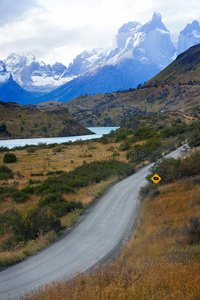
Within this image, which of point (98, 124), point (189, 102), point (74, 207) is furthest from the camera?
point (98, 124)

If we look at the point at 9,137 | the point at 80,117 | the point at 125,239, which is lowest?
the point at 125,239

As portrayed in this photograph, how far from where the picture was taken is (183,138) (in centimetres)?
5031

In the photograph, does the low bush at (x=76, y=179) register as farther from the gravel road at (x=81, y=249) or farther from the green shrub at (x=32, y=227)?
the green shrub at (x=32, y=227)

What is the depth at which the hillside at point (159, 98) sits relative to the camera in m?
131

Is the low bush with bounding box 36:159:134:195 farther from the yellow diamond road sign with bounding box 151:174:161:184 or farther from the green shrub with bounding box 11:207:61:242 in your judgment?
the green shrub with bounding box 11:207:61:242

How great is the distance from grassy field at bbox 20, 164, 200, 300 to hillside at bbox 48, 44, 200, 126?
10663cm

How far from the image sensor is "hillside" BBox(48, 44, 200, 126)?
431ft

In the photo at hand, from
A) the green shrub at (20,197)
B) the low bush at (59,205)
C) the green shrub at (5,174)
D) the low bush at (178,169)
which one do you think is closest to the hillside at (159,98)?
the green shrub at (5,174)

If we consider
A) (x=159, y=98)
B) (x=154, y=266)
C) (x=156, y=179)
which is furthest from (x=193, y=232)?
(x=159, y=98)

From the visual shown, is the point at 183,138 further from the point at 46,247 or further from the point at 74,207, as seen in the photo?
the point at 46,247

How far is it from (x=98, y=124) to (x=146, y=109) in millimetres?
40134

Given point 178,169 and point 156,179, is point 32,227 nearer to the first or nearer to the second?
point 156,179

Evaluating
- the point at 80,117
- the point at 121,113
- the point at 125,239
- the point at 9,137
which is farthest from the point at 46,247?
the point at 80,117

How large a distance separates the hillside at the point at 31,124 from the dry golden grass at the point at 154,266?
85.5 metres
